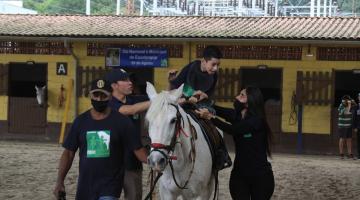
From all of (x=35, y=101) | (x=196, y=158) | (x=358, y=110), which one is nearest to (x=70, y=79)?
(x=35, y=101)

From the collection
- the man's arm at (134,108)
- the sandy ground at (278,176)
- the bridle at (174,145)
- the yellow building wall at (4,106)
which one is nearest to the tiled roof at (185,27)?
the yellow building wall at (4,106)

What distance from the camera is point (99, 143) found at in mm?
4383

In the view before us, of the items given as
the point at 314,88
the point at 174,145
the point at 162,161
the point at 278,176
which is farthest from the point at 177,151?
the point at 314,88

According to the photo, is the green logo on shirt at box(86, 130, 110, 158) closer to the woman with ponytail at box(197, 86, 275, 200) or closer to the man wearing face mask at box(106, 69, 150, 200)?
the man wearing face mask at box(106, 69, 150, 200)

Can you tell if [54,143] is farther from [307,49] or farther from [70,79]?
[307,49]

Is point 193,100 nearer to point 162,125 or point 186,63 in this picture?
point 162,125

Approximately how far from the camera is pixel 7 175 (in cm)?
1109

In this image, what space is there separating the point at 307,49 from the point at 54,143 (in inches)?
321

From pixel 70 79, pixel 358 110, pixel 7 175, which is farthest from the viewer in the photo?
pixel 70 79

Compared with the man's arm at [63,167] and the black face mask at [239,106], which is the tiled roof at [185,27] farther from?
the man's arm at [63,167]

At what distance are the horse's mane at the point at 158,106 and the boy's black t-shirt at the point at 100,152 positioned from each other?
0.22 m

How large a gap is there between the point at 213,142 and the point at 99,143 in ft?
5.54

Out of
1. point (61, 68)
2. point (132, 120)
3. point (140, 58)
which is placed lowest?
point (132, 120)

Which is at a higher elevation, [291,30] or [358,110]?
[291,30]
